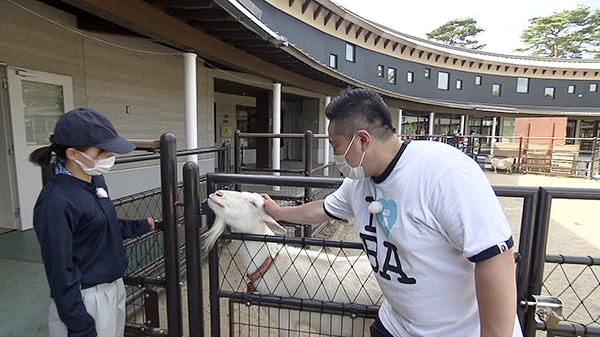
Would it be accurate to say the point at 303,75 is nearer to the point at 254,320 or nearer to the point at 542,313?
the point at 254,320

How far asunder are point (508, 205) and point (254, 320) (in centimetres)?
Answer: 828

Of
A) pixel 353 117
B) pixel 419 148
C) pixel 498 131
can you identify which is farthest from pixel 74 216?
pixel 498 131

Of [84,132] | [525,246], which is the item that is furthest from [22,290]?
[525,246]

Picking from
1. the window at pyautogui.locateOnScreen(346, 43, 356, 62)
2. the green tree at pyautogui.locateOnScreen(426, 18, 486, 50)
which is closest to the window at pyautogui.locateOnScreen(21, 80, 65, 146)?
the window at pyautogui.locateOnScreen(346, 43, 356, 62)

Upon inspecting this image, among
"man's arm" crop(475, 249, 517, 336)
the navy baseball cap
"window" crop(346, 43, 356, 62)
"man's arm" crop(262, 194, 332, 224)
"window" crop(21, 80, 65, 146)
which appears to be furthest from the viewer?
"window" crop(346, 43, 356, 62)

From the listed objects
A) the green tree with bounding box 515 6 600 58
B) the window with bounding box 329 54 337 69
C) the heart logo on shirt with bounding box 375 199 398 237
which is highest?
the green tree with bounding box 515 6 600 58

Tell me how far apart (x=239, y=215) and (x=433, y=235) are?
103 centimetres

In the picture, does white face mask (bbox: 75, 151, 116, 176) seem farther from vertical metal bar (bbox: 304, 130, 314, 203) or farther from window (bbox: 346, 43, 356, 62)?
window (bbox: 346, 43, 356, 62)

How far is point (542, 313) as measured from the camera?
4.75ft

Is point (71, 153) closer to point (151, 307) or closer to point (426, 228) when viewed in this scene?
point (151, 307)

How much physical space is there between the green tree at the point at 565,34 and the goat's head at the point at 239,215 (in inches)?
1777

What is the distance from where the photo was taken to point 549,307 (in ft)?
4.55

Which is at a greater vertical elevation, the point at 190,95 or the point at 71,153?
the point at 190,95

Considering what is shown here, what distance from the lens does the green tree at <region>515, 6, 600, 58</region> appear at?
111 ft
